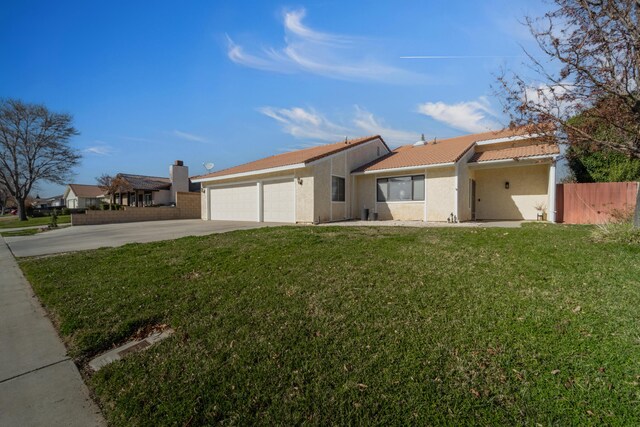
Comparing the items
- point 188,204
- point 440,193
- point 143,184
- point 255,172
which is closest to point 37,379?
point 440,193

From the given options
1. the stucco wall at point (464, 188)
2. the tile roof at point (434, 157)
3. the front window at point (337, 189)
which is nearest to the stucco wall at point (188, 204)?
the front window at point (337, 189)

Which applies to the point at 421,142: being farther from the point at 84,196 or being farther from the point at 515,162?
the point at 84,196

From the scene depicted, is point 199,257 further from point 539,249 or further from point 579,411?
point 539,249

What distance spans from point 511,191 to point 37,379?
58.5 ft

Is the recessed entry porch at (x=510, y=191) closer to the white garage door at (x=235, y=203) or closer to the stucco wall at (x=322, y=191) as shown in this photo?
the stucco wall at (x=322, y=191)

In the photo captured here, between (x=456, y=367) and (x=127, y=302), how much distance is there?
4.20 m

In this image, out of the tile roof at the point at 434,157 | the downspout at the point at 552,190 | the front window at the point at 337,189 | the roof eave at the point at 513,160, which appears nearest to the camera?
the roof eave at the point at 513,160

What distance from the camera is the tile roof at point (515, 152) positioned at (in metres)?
12.8

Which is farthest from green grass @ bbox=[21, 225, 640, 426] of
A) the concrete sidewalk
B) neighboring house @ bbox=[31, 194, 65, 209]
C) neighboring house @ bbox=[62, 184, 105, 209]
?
neighboring house @ bbox=[31, 194, 65, 209]

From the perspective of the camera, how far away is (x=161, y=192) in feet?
105

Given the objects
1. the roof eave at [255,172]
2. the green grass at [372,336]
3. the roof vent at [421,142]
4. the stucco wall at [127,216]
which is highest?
the roof vent at [421,142]

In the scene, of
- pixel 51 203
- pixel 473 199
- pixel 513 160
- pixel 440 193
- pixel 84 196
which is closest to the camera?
pixel 513 160

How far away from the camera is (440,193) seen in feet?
45.5

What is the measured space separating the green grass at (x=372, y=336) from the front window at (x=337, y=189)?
9.83 m
